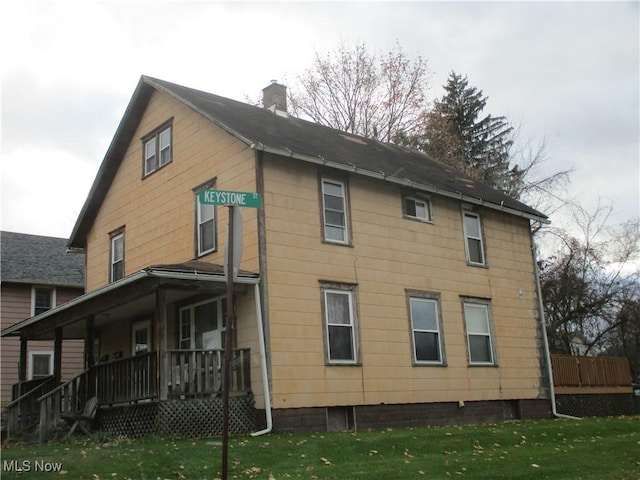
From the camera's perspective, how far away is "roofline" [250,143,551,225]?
15.8 meters

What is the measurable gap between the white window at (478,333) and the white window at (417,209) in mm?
2474

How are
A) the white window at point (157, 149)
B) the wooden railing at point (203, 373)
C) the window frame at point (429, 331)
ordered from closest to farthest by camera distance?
1. the wooden railing at point (203, 373)
2. the window frame at point (429, 331)
3. the white window at point (157, 149)

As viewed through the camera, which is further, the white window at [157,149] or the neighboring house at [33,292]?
the neighboring house at [33,292]

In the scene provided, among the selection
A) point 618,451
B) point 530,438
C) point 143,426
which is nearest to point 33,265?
point 143,426

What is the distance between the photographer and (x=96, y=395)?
52.9 ft

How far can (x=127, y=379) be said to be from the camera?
15.1 m

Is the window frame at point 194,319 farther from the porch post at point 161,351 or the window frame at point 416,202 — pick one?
the window frame at point 416,202

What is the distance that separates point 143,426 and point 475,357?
875 centimetres

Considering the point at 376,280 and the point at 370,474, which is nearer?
the point at 370,474

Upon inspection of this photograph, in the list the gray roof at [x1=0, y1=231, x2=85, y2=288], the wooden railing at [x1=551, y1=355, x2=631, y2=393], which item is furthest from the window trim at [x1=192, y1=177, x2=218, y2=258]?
the gray roof at [x1=0, y1=231, x2=85, y2=288]

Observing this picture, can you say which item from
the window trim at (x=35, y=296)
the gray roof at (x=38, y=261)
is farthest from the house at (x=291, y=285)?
the window trim at (x=35, y=296)

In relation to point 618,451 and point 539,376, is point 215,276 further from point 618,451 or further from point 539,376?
point 539,376

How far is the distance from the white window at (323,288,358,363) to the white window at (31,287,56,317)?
15.8m

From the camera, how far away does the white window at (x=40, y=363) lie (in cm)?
2698
